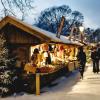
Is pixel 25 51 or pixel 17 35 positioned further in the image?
pixel 25 51

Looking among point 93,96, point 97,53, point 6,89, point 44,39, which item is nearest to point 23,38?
point 44,39

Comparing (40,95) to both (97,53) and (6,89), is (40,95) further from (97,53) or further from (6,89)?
(97,53)

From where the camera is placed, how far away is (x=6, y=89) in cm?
1470

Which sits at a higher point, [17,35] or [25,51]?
[17,35]

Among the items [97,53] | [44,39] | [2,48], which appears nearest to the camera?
[2,48]

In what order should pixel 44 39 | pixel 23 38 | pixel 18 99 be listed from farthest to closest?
pixel 23 38
pixel 44 39
pixel 18 99

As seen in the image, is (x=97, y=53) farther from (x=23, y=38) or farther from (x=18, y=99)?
(x=18, y=99)

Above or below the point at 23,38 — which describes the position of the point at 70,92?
below

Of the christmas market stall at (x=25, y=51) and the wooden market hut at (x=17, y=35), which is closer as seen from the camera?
the christmas market stall at (x=25, y=51)

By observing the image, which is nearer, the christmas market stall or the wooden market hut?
the christmas market stall

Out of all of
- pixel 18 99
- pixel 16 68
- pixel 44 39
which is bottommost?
pixel 18 99

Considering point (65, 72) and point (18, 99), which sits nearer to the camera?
point (18, 99)

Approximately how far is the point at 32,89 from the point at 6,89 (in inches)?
46.8

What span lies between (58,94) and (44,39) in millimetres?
3168
